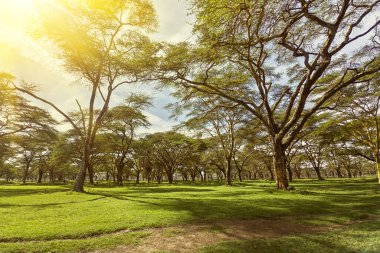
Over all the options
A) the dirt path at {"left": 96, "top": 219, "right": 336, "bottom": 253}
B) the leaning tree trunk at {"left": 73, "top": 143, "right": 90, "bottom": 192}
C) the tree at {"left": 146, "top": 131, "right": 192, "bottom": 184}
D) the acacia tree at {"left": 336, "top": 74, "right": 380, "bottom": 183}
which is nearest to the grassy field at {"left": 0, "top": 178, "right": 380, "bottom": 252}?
the dirt path at {"left": 96, "top": 219, "right": 336, "bottom": 253}

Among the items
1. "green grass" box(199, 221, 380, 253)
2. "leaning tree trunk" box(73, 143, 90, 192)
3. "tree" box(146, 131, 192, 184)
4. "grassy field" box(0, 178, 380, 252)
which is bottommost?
"green grass" box(199, 221, 380, 253)

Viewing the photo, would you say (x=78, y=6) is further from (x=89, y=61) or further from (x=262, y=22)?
(x=262, y=22)

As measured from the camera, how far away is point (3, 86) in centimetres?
2016

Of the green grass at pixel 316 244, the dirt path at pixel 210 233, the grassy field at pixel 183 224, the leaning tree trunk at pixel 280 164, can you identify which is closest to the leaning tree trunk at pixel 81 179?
the grassy field at pixel 183 224

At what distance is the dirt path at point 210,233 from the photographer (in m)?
6.62

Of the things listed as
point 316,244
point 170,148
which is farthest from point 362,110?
point 170,148

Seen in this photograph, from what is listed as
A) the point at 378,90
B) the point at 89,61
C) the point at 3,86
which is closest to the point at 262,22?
the point at 89,61

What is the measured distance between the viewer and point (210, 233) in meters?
7.89

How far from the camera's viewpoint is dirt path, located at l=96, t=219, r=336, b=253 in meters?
6.62

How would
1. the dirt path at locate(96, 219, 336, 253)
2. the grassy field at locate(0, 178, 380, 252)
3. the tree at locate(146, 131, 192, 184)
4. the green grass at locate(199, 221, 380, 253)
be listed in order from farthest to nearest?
1. the tree at locate(146, 131, 192, 184)
2. the dirt path at locate(96, 219, 336, 253)
3. the grassy field at locate(0, 178, 380, 252)
4. the green grass at locate(199, 221, 380, 253)

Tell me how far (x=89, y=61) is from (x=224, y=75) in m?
11.8

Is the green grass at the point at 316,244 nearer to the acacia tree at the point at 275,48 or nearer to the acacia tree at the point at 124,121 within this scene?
the acacia tree at the point at 275,48

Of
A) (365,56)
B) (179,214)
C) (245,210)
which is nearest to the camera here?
(179,214)

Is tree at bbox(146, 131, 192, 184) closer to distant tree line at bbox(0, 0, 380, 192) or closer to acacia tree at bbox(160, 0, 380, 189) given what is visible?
distant tree line at bbox(0, 0, 380, 192)
